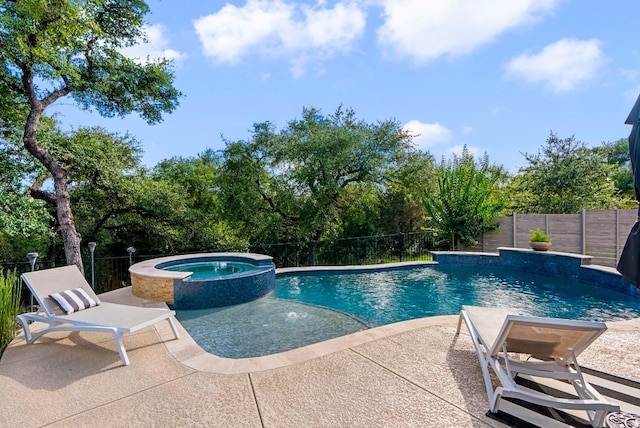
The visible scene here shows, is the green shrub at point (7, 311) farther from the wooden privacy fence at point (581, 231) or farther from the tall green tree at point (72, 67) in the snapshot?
the wooden privacy fence at point (581, 231)

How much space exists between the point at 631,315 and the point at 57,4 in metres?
12.6

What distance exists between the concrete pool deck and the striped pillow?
40cm

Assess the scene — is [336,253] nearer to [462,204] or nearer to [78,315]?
[462,204]

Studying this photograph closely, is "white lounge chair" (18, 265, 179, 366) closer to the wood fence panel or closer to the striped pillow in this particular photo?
the striped pillow

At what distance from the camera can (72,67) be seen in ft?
23.9

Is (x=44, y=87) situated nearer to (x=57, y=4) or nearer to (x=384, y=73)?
(x=57, y=4)

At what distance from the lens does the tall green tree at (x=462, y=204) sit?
11555 millimetres

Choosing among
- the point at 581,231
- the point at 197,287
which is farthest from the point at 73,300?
the point at 581,231

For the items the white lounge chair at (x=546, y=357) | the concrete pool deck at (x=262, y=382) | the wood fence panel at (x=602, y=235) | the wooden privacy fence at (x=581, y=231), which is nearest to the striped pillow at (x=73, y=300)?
the concrete pool deck at (x=262, y=382)

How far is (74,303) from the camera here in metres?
3.97

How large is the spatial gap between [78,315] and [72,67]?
256 inches

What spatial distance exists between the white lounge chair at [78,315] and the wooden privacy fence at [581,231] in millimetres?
11225

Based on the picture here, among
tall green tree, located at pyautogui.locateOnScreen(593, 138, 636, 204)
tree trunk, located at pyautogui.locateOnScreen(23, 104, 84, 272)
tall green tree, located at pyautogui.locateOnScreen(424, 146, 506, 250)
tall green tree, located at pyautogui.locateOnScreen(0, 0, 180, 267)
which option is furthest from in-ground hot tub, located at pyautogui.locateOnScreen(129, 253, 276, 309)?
tall green tree, located at pyautogui.locateOnScreen(593, 138, 636, 204)

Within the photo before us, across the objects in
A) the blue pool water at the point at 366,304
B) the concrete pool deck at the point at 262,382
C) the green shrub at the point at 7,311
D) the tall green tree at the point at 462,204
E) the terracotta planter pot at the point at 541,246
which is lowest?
the blue pool water at the point at 366,304
